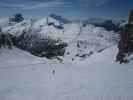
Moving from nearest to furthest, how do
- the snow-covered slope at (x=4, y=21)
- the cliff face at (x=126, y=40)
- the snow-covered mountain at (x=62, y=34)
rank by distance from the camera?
the snow-covered slope at (x=4, y=21)
the snow-covered mountain at (x=62, y=34)
the cliff face at (x=126, y=40)

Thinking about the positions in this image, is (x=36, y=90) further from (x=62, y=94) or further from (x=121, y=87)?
(x=121, y=87)

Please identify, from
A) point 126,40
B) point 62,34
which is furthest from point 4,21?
point 62,34

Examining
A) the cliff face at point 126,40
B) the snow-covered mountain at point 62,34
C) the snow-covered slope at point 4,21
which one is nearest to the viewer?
the snow-covered slope at point 4,21

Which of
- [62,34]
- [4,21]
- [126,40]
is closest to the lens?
[4,21]

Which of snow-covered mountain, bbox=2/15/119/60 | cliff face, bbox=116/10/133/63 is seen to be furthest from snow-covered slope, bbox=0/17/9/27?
cliff face, bbox=116/10/133/63

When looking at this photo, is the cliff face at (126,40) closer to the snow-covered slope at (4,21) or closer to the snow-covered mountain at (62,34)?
the snow-covered mountain at (62,34)

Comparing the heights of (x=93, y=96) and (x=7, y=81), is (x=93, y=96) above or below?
above

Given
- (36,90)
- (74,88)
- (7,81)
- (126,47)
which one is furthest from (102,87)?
(126,47)

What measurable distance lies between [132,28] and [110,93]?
18.8 meters

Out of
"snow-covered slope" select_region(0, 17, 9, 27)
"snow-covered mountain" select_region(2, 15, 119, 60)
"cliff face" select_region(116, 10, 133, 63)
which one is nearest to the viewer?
"snow-covered slope" select_region(0, 17, 9, 27)

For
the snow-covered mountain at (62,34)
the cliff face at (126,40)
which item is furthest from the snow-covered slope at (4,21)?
the cliff face at (126,40)

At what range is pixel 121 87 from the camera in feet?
25.4

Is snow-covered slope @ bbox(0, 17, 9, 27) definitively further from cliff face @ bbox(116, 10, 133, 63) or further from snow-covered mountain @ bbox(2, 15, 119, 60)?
cliff face @ bbox(116, 10, 133, 63)

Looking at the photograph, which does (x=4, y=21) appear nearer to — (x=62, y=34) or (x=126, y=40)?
(x=126, y=40)
